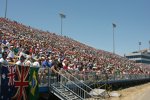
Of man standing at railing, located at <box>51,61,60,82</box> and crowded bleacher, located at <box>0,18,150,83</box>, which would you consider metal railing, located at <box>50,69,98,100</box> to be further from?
crowded bleacher, located at <box>0,18,150,83</box>

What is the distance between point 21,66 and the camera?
47.5 ft

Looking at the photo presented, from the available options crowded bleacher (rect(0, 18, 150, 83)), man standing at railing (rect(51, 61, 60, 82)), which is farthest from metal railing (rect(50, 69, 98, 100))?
crowded bleacher (rect(0, 18, 150, 83))

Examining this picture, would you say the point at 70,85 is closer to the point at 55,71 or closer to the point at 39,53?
the point at 55,71

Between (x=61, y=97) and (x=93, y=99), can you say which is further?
(x=93, y=99)

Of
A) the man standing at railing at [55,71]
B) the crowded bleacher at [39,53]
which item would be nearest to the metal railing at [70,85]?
the man standing at railing at [55,71]

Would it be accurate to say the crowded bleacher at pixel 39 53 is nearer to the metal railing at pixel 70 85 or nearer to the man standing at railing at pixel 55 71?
the man standing at railing at pixel 55 71

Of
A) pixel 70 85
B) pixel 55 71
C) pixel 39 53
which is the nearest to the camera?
pixel 55 71

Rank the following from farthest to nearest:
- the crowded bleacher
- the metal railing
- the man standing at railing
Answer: the metal railing → the man standing at railing → the crowded bleacher

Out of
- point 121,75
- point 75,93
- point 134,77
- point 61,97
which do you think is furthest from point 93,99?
point 134,77

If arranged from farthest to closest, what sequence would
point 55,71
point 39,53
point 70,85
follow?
1. point 39,53
2. point 70,85
3. point 55,71

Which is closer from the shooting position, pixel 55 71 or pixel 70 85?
pixel 55 71

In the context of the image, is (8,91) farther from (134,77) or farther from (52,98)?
(134,77)

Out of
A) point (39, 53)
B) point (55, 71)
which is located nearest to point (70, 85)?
point (55, 71)

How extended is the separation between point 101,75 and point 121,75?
9527mm
